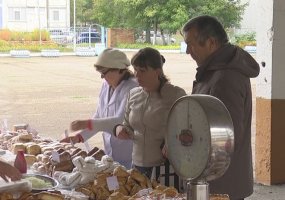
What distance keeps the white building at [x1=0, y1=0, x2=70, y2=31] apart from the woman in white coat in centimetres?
2826

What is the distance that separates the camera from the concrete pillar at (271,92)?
5.63 meters

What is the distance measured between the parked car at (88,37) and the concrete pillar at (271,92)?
915 inches

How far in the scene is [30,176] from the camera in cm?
278

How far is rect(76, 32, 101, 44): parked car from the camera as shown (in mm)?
28922

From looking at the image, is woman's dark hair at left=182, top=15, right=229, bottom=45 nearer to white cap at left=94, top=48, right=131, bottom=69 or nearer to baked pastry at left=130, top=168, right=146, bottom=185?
baked pastry at left=130, top=168, right=146, bottom=185

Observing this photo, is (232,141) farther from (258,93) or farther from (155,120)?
(258,93)

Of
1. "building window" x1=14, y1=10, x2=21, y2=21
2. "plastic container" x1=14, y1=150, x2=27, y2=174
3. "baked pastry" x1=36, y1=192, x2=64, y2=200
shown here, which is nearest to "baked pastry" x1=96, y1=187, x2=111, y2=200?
"baked pastry" x1=36, y1=192, x2=64, y2=200

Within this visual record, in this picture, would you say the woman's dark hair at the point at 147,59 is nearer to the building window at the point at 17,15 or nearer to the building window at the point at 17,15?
the building window at the point at 17,15

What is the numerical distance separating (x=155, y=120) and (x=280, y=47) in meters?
2.93

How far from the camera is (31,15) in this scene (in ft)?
105

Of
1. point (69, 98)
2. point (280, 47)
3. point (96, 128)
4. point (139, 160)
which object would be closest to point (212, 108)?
point (139, 160)

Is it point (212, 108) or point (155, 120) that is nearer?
point (212, 108)

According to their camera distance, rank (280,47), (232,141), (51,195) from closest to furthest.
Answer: (232,141) → (51,195) → (280,47)

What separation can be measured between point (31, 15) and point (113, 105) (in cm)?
2949
